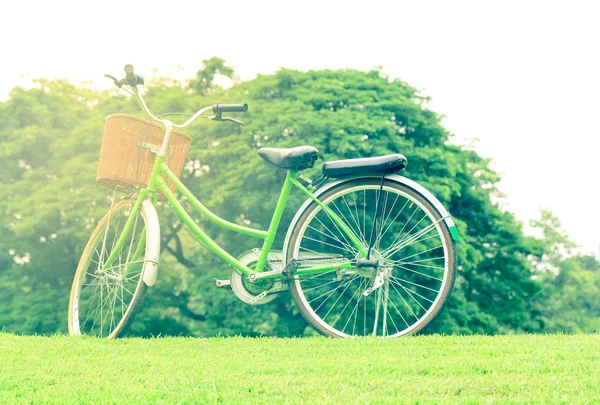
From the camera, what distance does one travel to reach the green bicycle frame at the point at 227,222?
14.5 feet

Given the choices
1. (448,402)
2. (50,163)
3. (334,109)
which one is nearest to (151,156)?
(448,402)

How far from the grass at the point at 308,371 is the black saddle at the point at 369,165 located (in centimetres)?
105

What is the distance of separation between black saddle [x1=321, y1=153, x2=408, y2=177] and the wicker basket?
4.11ft

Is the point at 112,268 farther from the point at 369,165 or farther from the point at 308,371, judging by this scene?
the point at 308,371

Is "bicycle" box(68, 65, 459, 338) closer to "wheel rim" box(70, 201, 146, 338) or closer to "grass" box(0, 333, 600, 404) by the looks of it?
"wheel rim" box(70, 201, 146, 338)

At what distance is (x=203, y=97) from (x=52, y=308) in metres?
5.14

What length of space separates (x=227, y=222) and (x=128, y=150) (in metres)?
0.88

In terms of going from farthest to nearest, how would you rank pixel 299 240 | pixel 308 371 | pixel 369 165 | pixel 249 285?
1. pixel 249 285
2. pixel 299 240
3. pixel 369 165
4. pixel 308 371

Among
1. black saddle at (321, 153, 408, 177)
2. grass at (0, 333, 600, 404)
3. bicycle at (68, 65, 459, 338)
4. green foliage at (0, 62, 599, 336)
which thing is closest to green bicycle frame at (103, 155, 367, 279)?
bicycle at (68, 65, 459, 338)

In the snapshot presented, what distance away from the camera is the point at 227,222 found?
4719 millimetres

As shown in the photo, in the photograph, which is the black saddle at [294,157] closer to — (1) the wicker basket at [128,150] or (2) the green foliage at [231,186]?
(1) the wicker basket at [128,150]

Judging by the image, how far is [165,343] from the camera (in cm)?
449

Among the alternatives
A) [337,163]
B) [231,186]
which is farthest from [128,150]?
[231,186]

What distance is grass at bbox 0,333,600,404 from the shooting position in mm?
2941
